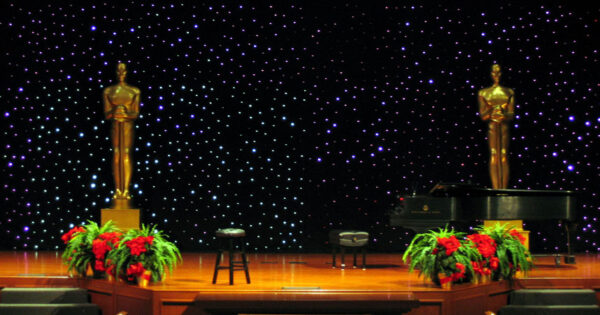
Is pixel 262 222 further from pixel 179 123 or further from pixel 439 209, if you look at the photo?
pixel 439 209

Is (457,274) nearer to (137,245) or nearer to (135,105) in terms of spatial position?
(137,245)

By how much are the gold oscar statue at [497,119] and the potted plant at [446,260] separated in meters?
2.25

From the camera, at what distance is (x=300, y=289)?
6031mm

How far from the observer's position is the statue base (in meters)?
8.41

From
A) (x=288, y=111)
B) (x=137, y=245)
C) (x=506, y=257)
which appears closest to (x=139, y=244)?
(x=137, y=245)

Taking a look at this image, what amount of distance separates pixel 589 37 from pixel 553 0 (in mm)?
646

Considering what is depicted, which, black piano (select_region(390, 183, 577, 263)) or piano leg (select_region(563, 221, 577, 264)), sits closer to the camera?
black piano (select_region(390, 183, 577, 263))

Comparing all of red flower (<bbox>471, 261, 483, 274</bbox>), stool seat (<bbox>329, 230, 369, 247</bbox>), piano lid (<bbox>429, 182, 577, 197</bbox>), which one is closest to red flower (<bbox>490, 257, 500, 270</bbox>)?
red flower (<bbox>471, 261, 483, 274</bbox>)

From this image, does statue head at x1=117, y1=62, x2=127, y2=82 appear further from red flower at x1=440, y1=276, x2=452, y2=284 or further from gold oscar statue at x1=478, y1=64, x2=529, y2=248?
red flower at x1=440, y1=276, x2=452, y2=284

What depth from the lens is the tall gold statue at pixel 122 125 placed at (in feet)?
27.9

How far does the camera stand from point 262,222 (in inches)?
372

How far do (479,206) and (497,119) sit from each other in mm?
1335

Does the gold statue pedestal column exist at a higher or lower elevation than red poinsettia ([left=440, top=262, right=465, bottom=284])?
higher

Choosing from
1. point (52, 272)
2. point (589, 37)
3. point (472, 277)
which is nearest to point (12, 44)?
point (52, 272)
